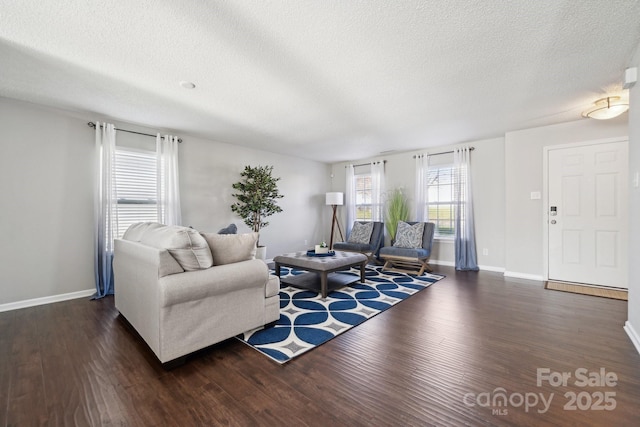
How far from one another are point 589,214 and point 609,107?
147cm

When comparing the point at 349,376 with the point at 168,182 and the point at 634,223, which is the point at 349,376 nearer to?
the point at 634,223

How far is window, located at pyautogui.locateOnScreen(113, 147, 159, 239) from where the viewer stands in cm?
379

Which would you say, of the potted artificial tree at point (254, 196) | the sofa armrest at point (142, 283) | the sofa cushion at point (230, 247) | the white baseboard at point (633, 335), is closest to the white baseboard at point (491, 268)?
the white baseboard at point (633, 335)

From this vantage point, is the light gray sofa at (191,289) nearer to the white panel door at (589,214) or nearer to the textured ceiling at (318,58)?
the textured ceiling at (318,58)

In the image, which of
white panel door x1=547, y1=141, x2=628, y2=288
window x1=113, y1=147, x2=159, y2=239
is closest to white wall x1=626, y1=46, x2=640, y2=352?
white panel door x1=547, y1=141, x2=628, y2=288

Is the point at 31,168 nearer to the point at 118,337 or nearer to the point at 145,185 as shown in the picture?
the point at 145,185

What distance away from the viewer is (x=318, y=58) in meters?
2.29

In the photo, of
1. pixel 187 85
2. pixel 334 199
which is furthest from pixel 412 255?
pixel 187 85

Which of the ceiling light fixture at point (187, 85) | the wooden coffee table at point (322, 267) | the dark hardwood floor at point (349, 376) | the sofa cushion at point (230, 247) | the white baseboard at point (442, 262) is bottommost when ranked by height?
the dark hardwood floor at point (349, 376)

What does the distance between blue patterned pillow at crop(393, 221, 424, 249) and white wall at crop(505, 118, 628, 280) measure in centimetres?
137

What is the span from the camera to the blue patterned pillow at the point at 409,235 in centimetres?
489

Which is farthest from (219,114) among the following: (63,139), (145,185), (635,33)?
(635,33)

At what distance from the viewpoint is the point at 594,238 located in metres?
3.68

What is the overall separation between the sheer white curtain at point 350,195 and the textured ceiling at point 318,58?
2.95 metres
